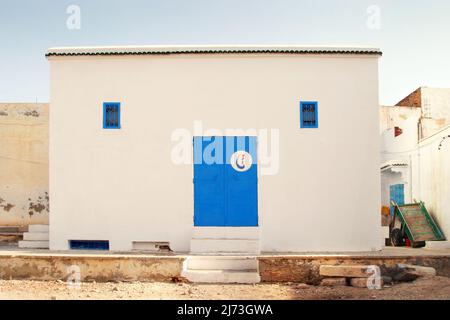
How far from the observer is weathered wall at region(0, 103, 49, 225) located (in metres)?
13.5

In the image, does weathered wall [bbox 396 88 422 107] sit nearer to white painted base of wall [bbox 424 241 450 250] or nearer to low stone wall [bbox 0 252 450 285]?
white painted base of wall [bbox 424 241 450 250]

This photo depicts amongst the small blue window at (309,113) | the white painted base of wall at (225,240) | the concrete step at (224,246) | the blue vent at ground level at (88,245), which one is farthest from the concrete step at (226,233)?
the small blue window at (309,113)

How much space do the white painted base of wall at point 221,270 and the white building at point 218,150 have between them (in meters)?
1.26

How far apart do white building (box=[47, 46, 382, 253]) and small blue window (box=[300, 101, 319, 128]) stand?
0.02m

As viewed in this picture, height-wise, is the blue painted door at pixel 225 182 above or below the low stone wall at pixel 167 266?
above

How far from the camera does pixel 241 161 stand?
10383 mm

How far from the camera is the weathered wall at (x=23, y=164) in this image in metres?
13.5

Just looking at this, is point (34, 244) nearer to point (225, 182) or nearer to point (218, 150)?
point (225, 182)

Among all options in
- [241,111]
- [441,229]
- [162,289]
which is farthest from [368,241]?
[162,289]

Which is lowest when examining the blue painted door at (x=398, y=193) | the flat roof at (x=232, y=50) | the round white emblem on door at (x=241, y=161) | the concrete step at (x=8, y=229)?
the concrete step at (x=8, y=229)

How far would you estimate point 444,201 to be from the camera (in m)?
11.6

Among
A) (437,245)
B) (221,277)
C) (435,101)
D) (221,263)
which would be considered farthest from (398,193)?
(221,277)

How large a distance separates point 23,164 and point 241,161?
7.23 meters

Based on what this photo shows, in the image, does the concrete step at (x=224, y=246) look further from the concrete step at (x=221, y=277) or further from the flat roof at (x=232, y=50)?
the flat roof at (x=232, y=50)
